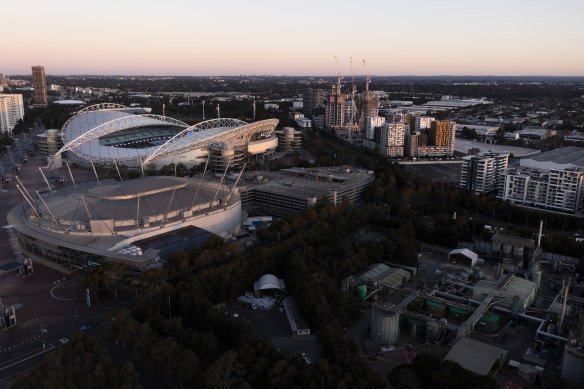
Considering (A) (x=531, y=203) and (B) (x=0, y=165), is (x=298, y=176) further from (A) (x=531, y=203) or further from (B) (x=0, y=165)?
→ (B) (x=0, y=165)

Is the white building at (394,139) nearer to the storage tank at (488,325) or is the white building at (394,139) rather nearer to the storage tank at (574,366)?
the storage tank at (488,325)

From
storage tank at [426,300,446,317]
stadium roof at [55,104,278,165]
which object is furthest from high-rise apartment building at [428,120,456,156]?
storage tank at [426,300,446,317]

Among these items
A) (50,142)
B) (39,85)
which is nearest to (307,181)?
(50,142)

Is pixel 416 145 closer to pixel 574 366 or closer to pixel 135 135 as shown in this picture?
pixel 135 135

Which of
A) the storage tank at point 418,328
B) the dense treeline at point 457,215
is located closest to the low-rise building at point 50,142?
the dense treeline at point 457,215

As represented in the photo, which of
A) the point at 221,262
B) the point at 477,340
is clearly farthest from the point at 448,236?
the point at 221,262
